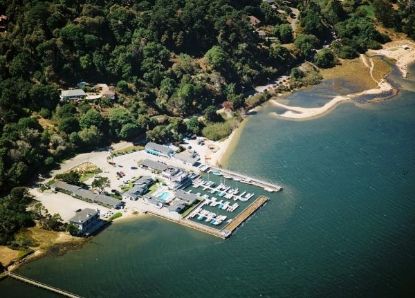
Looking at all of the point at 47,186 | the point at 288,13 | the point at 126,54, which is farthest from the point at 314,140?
the point at 288,13

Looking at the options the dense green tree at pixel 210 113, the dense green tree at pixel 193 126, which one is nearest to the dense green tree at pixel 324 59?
the dense green tree at pixel 210 113

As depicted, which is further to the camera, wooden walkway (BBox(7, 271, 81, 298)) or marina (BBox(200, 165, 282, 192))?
marina (BBox(200, 165, 282, 192))

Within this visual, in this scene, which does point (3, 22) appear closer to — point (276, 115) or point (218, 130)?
point (218, 130)

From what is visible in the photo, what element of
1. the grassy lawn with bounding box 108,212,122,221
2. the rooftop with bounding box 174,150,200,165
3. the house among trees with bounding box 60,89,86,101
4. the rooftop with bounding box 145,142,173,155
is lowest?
the grassy lawn with bounding box 108,212,122,221

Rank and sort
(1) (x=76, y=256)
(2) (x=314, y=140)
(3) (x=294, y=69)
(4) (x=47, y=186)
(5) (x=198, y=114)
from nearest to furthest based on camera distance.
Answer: (1) (x=76, y=256)
(4) (x=47, y=186)
(2) (x=314, y=140)
(5) (x=198, y=114)
(3) (x=294, y=69)

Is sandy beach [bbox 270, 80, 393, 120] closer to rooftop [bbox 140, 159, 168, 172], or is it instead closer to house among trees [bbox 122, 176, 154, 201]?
rooftop [bbox 140, 159, 168, 172]

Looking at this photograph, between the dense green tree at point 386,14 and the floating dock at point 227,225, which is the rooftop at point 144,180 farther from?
the dense green tree at point 386,14

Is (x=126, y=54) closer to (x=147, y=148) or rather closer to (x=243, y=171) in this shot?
(x=147, y=148)

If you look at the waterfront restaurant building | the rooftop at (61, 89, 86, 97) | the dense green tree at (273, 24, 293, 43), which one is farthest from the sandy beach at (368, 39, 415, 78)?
the rooftop at (61, 89, 86, 97)
